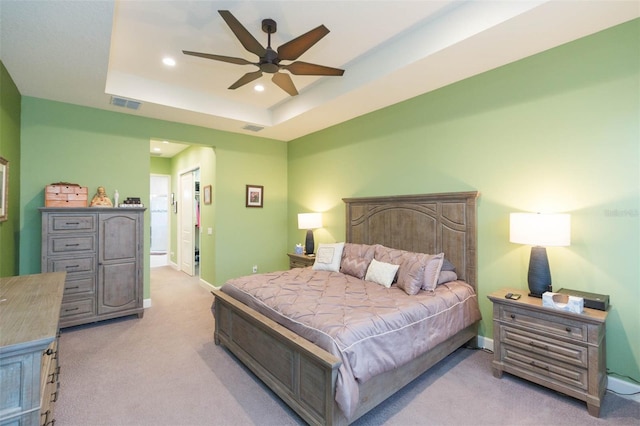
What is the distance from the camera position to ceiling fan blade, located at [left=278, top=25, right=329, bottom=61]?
210cm

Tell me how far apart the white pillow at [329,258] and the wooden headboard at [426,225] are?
20.2 inches

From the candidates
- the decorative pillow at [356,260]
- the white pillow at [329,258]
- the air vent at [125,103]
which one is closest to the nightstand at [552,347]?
the decorative pillow at [356,260]

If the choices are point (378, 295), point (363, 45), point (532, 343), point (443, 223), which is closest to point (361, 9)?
point (363, 45)

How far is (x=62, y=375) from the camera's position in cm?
254

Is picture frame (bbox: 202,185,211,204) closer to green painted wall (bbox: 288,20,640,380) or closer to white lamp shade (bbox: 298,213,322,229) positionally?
white lamp shade (bbox: 298,213,322,229)

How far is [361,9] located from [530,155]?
77.5 inches

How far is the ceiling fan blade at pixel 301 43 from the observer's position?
82.9 inches

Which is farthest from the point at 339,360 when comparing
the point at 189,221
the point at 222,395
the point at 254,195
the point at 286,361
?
the point at 189,221

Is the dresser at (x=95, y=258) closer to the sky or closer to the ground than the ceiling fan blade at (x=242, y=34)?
closer to the ground

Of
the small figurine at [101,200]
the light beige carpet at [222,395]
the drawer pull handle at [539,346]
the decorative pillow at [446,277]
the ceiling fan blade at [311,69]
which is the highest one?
the ceiling fan blade at [311,69]

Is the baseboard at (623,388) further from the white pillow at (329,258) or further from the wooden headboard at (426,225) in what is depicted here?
the white pillow at (329,258)

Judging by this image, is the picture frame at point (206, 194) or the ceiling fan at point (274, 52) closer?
the ceiling fan at point (274, 52)

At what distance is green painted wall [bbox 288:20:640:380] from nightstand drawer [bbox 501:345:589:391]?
475 millimetres

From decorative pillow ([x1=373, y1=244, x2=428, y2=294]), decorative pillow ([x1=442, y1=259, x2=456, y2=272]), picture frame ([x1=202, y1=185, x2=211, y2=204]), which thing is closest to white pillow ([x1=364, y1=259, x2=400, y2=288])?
decorative pillow ([x1=373, y1=244, x2=428, y2=294])
